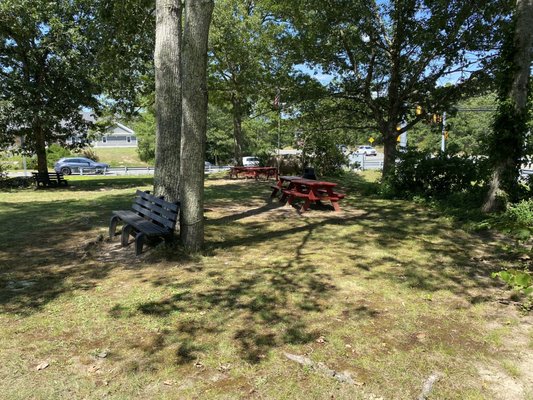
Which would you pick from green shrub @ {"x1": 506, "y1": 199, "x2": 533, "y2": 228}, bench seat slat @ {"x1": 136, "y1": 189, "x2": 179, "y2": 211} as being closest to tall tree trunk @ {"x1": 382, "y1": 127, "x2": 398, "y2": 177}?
green shrub @ {"x1": 506, "y1": 199, "x2": 533, "y2": 228}

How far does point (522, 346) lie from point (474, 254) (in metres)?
2.79

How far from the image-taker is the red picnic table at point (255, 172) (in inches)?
711

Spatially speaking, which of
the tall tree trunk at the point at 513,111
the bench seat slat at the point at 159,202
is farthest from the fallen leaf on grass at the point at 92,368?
the tall tree trunk at the point at 513,111

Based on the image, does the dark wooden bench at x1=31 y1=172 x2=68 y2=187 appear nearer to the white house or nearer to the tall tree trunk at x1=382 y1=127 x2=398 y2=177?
the tall tree trunk at x1=382 y1=127 x2=398 y2=177

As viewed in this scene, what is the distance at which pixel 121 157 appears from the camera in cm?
5381

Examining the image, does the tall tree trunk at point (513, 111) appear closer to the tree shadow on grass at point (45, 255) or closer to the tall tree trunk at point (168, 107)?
the tall tree trunk at point (168, 107)

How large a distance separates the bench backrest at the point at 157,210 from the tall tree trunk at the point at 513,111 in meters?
6.11

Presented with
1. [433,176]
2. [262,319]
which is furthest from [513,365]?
[433,176]

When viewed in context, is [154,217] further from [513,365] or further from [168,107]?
[513,365]

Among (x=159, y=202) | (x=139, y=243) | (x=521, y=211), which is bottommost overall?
(x=139, y=243)

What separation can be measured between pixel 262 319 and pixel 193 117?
2.97m

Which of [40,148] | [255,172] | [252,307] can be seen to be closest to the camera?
[252,307]

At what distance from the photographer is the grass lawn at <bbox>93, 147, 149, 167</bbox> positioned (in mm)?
50819

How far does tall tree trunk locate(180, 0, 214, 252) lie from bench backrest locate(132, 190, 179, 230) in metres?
0.19
